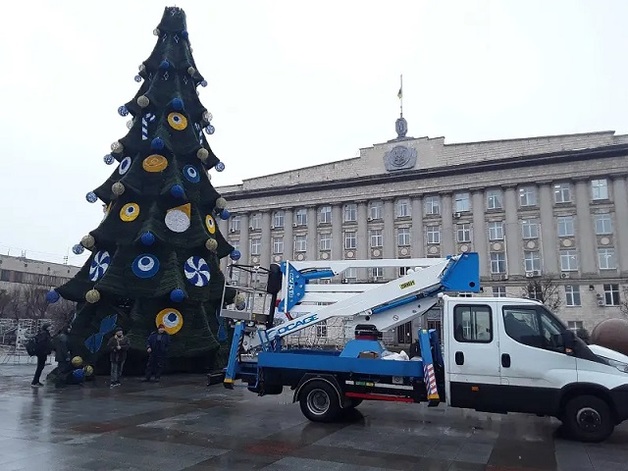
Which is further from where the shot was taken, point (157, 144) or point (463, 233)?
point (463, 233)

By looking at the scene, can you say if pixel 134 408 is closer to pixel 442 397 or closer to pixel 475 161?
pixel 442 397

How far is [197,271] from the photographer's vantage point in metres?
17.1

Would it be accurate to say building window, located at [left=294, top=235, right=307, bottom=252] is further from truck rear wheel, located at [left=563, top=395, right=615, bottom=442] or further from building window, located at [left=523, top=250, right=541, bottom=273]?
truck rear wheel, located at [left=563, top=395, right=615, bottom=442]

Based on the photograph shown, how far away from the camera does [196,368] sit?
17.2m

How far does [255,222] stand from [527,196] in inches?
1201

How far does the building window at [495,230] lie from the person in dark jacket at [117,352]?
4070 centimetres

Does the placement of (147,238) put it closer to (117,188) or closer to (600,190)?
(117,188)

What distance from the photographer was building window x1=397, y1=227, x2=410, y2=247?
168 feet

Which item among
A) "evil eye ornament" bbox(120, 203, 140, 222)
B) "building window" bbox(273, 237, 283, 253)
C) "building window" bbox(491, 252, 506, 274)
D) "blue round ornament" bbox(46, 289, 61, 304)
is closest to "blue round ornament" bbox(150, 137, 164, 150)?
"evil eye ornament" bbox(120, 203, 140, 222)

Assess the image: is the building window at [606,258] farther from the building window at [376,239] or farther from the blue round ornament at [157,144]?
the blue round ornament at [157,144]

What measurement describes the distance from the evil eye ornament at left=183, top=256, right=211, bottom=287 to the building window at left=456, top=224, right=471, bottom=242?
3658 cm

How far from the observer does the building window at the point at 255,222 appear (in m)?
59.0

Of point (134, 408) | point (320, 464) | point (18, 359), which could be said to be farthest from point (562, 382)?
point (18, 359)

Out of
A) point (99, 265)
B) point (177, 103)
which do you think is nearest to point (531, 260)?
point (177, 103)
